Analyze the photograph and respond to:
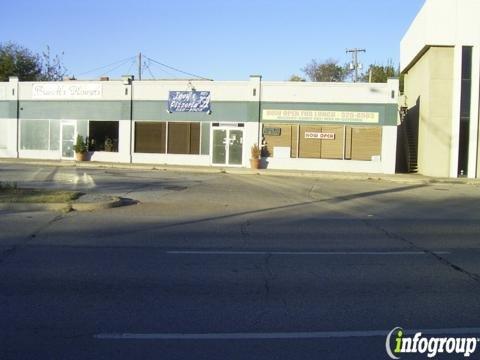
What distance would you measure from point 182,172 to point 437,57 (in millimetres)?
14844

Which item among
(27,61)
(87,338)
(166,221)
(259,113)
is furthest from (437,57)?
(27,61)

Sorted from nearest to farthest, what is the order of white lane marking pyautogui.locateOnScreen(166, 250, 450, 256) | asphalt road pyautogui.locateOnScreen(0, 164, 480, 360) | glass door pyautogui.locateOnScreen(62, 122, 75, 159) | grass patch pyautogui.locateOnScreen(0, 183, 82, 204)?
asphalt road pyautogui.locateOnScreen(0, 164, 480, 360) → white lane marking pyautogui.locateOnScreen(166, 250, 450, 256) → grass patch pyautogui.locateOnScreen(0, 183, 82, 204) → glass door pyautogui.locateOnScreen(62, 122, 75, 159)

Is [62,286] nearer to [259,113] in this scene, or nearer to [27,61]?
[259,113]

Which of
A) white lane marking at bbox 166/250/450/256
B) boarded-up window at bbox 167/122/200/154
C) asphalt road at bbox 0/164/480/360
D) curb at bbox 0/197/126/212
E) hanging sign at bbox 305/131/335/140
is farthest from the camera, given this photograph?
boarded-up window at bbox 167/122/200/154

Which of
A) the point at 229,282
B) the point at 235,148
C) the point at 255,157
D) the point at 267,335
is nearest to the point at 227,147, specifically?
the point at 235,148

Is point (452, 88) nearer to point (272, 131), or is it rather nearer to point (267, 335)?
point (272, 131)

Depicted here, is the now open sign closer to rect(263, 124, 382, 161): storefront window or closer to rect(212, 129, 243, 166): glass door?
rect(263, 124, 382, 161): storefront window

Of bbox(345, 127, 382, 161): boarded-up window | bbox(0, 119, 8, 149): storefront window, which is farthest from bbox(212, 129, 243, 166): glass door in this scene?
bbox(0, 119, 8, 149): storefront window

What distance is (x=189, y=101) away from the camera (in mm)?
34219

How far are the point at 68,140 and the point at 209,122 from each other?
931 centimetres

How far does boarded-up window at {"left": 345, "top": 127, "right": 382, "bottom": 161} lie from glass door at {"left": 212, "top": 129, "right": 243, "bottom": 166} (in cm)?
615

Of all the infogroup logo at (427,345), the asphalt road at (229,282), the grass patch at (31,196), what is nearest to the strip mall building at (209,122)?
the asphalt road at (229,282)

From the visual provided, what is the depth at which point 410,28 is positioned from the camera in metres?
37.6

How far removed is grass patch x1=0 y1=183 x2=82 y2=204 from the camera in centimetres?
1450
